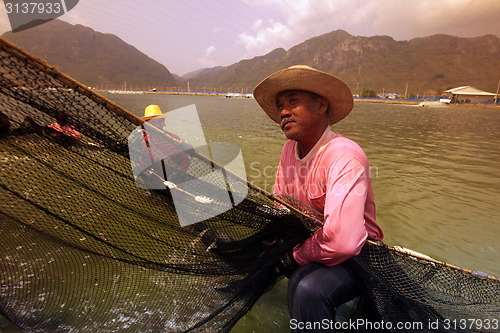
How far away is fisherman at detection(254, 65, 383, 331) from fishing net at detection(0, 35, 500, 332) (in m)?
0.19

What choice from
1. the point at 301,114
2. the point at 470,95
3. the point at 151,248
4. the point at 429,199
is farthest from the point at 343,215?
the point at 470,95

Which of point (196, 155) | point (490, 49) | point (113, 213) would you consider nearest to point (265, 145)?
point (113, 213)

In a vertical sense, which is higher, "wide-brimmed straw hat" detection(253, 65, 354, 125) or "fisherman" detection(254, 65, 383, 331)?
"wide-brimmed straw hat" detection(253, 65, 354, 125)

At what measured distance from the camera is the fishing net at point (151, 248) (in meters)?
1.96

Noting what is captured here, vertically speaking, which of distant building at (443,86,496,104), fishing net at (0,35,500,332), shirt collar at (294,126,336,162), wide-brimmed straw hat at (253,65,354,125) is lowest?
fishing net at (0,35,500,332)

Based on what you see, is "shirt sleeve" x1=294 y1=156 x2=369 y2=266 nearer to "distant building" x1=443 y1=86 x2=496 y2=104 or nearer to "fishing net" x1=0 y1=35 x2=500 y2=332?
"fishing net" x1=0 y1=35 x2=500 y2=332

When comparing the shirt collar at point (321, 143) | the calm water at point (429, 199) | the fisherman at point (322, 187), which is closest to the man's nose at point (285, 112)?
the fisherman at point (322, 187)

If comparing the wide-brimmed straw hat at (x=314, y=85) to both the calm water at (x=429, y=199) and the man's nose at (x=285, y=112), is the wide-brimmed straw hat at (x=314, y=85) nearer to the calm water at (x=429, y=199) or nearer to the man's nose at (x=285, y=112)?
the man's nose at (x=285, y=112)

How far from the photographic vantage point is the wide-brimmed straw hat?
1.96m

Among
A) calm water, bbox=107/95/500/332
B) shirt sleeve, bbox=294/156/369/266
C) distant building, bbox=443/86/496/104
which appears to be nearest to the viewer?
shirt sleeve, bbox=294/156/369/266

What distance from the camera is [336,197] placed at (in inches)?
65.4

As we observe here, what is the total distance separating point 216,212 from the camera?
254 cm

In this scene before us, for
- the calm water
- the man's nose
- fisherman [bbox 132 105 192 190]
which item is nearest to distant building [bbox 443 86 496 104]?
the calm water

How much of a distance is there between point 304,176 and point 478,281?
61.0 inches
